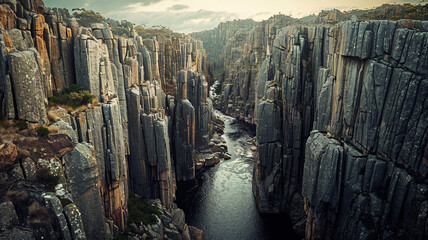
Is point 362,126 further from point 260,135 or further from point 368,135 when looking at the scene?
point 260,135

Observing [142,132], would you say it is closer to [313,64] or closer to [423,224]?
[313,64]

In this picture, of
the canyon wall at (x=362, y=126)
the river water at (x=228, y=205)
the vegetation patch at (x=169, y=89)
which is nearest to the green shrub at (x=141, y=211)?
the river water at (x=228, y=205)

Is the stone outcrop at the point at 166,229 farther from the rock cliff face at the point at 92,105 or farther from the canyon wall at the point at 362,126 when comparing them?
the canyon wall at the point at 362,126

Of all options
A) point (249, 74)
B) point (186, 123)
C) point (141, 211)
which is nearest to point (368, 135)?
point (141, 211)

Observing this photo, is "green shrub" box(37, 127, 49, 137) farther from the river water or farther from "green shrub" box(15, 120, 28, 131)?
the river water

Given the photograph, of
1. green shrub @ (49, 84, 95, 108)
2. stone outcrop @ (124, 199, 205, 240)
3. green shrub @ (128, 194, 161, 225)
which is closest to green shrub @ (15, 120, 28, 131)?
green shrub @ (49, 84, 95, 108)

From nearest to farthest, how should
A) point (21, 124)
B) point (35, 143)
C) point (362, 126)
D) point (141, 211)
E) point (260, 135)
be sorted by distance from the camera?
point (35, 143) < point (21, 124) < point (362, 126) < point (141, 211) < point (260, 135)

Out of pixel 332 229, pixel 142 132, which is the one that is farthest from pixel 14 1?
pixel 332 229
